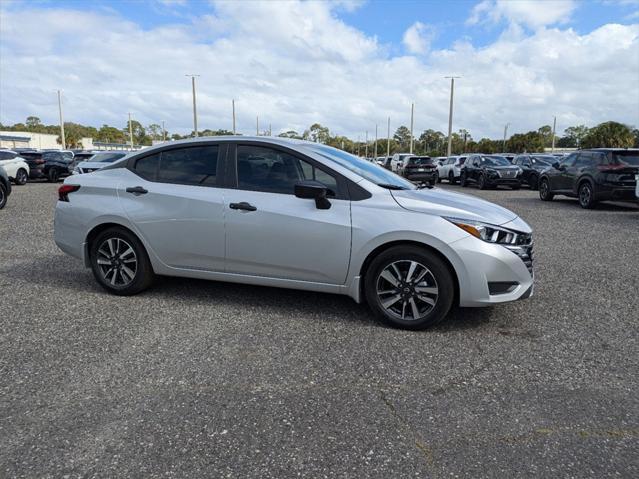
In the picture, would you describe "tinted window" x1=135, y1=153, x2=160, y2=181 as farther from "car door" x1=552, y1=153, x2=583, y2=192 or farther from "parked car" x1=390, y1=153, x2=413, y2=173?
"parked car" x1=390, y1=153, x2=413, y2=173

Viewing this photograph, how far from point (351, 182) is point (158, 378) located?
7.37 feet

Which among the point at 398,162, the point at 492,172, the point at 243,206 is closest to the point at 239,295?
the point at 243,206

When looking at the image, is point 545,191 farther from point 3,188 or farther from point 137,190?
point 3,188

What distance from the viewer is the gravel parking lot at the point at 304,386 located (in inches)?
102

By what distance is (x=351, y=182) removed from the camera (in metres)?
4.52

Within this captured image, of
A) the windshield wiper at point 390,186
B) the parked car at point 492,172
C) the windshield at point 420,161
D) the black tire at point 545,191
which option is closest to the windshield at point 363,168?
the windshield wiper at point 390,186

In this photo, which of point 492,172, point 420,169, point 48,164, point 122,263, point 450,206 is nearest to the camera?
point 450,206

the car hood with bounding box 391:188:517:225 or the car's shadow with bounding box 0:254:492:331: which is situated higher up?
the car hood with bounding box 391:188:517:225

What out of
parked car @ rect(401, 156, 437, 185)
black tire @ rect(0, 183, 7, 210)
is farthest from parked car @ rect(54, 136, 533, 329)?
parked car @ rect(401, 156, 437, 185)

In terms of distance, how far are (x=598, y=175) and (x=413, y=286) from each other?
1141 centimetres

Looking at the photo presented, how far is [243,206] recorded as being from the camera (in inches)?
185

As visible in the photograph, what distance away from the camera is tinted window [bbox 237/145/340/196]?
15.4ft

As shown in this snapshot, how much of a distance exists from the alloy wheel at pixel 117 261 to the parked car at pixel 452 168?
2305 centimetres

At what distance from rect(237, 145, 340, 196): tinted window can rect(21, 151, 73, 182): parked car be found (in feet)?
77.5
